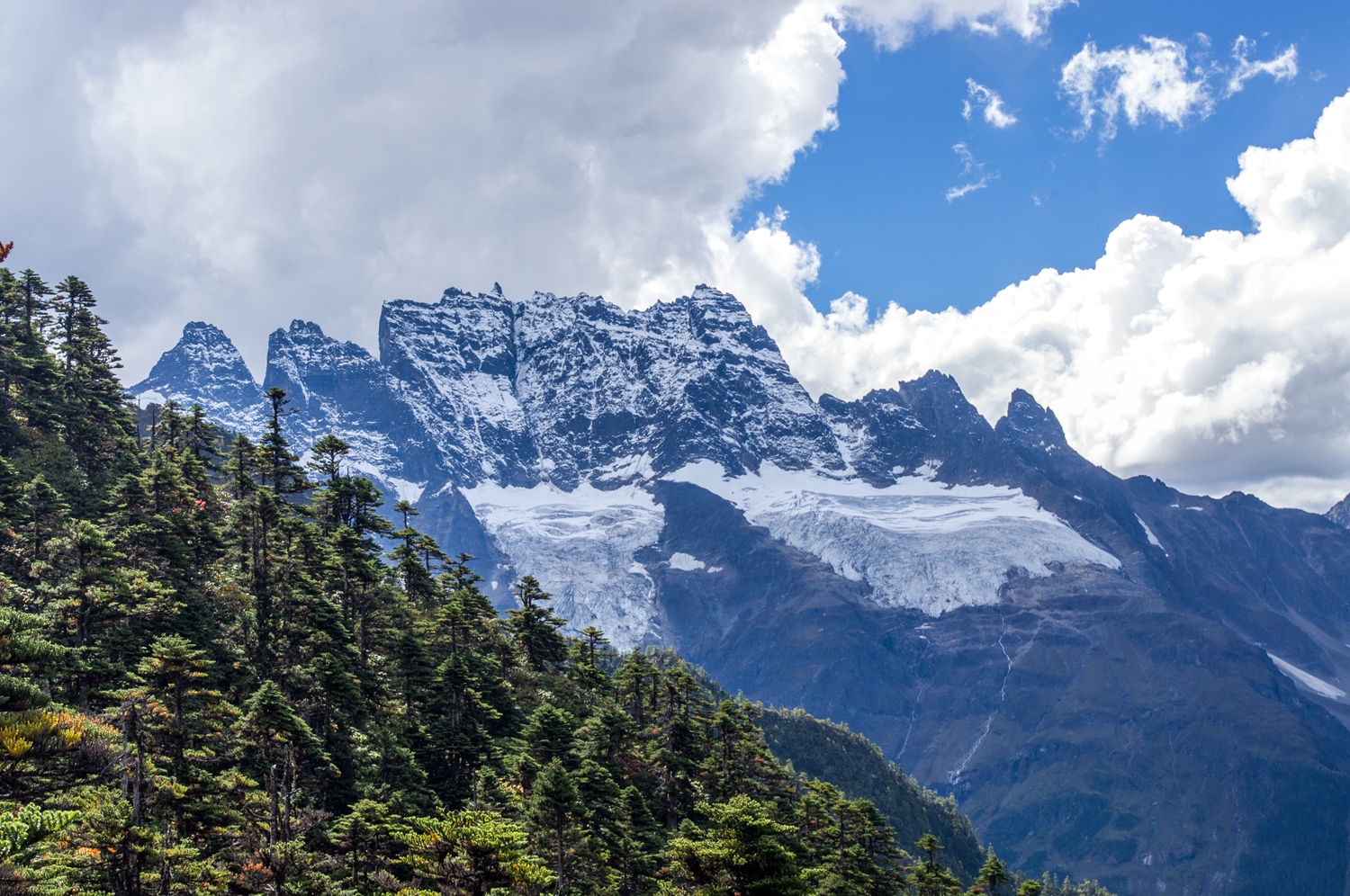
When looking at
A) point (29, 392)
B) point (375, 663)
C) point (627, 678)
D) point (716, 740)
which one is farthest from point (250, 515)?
point (716, 740)

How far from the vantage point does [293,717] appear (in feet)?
161

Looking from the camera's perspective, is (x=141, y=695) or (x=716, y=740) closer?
(x=141, y=695)

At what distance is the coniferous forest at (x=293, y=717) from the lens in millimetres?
40625

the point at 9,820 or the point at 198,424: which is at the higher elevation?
the point at 198,424

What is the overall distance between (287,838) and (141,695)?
9771 millimetres

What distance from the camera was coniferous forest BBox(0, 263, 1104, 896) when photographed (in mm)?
40625

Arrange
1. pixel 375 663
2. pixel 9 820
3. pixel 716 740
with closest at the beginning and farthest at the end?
pixel 9 820 → pixel 375 663 → pixel 716 740

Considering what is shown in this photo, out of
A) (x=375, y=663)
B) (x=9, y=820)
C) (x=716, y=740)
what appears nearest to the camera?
(x=9, y=820)

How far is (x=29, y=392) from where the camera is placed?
9000 centimetres

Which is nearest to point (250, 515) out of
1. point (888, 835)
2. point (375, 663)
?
point (375, 663)

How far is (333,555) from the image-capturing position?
248ft

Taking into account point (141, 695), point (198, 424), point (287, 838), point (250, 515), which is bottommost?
point (287, 838)

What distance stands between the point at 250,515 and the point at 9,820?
53.3 m

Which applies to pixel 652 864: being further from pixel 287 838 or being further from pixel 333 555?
pixel 333 555
